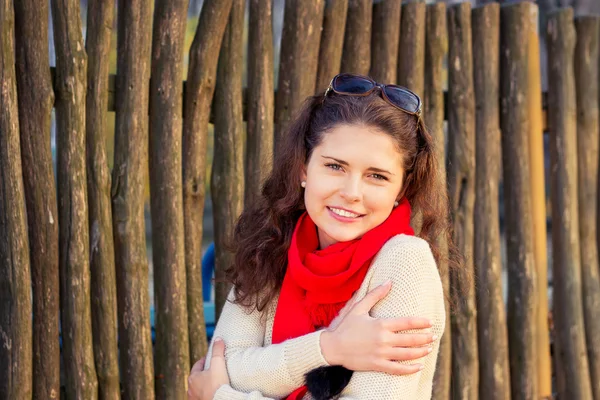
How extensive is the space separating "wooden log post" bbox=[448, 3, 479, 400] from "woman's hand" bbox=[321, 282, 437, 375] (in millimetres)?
2388

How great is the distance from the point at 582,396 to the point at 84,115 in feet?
10.4

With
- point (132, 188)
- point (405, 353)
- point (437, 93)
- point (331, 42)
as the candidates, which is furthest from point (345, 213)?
point (437, 93)

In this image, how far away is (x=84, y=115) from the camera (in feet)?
11.4

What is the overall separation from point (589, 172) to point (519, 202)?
21.7 inches

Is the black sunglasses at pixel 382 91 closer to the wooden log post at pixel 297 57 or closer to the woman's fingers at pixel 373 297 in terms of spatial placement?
the woman's fingers at pixel 373 297

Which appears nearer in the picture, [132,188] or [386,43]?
[132,188]

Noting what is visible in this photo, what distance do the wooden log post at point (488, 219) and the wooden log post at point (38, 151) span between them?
7.42 feet

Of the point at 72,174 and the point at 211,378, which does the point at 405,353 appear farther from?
the point at 72,174

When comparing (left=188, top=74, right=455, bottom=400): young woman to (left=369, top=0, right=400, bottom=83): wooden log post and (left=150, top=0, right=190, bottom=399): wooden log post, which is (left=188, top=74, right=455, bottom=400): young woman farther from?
(left=369, top=0, right=400, bottom=83): wooden log post

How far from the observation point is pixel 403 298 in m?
2.14

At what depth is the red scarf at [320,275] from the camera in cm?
224

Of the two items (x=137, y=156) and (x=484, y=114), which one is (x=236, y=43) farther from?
(x=484, y=114)

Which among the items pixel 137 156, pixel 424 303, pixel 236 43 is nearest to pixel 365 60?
pixel 236 43

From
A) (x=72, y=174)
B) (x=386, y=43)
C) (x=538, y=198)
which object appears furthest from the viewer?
(x=538, y=198)
